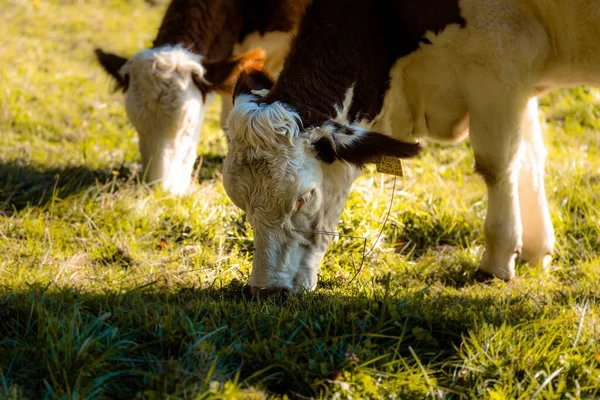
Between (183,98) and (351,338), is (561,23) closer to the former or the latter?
(351,338)

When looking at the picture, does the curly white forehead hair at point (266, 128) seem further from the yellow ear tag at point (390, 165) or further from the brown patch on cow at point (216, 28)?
the brown patch on cow at point (216, 28)

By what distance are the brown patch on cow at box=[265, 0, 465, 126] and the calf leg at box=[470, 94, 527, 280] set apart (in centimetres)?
53

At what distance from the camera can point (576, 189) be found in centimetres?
563

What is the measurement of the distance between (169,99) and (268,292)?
2500 mm

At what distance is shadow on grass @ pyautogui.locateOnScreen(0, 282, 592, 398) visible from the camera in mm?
3038

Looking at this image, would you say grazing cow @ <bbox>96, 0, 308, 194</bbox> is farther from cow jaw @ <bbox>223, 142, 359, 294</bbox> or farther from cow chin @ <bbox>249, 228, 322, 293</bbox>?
cow chin @ <bbox>249, 228, 322, 293</bbox>

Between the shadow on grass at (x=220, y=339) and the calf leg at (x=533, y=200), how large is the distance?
1217 millimetres

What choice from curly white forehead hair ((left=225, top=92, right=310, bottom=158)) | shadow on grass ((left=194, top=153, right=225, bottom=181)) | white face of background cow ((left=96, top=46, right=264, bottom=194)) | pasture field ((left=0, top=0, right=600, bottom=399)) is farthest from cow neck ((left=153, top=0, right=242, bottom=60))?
curly white forehead hair ((left=225, top=92, right=310, bottom=158))

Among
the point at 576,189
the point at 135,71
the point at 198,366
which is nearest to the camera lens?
the point at 198,366

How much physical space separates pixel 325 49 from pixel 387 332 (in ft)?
5.32

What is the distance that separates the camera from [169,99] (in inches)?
231

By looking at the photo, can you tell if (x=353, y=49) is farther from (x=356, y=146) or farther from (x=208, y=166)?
(x=208, y=166)

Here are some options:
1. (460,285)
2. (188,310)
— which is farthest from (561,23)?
(188,310)

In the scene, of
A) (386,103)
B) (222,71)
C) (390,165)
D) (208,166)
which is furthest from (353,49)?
(208,166)
